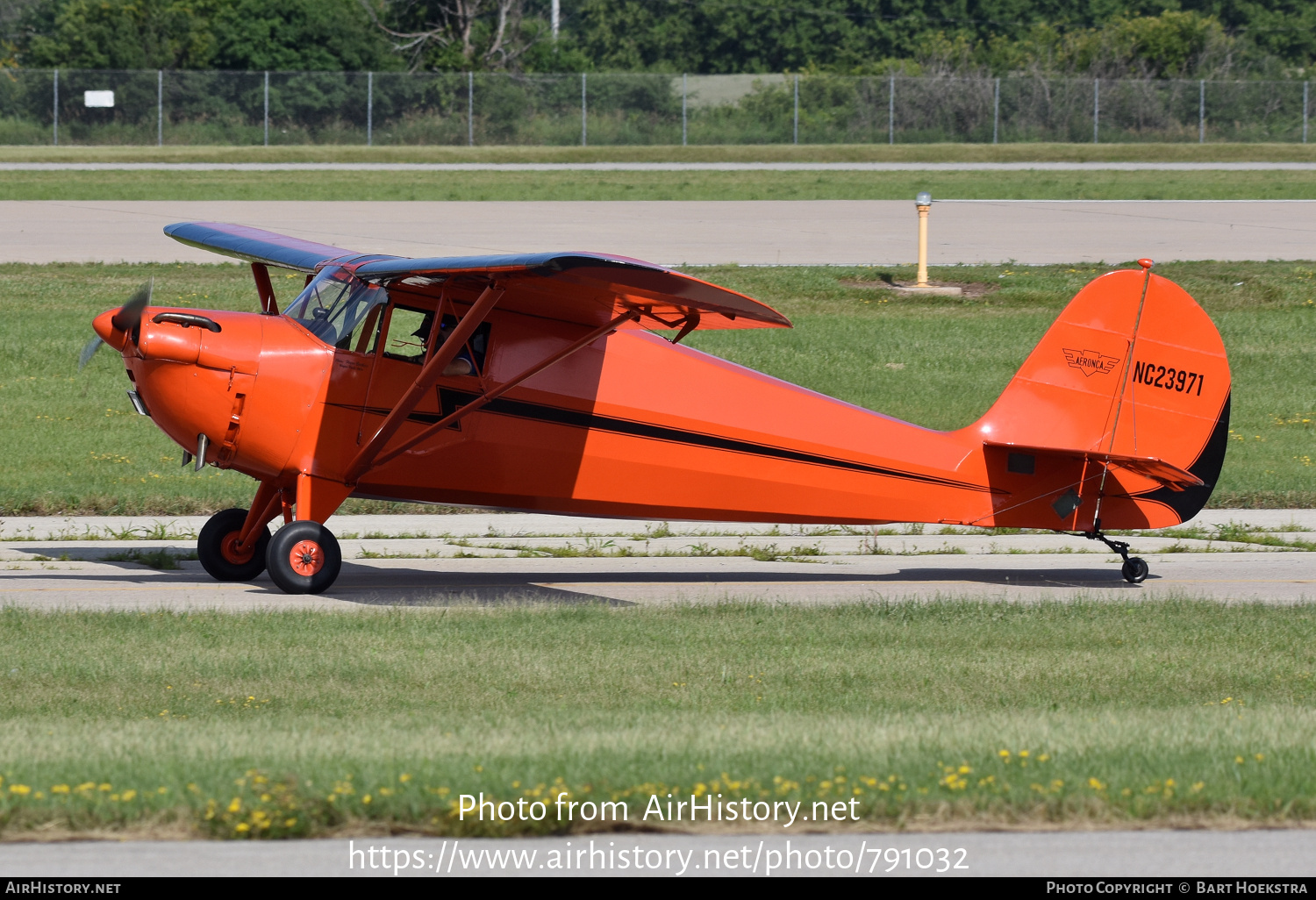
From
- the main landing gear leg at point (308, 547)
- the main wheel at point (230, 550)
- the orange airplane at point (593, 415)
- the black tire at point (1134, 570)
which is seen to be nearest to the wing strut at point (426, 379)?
the orange airplane at point (593, 415)

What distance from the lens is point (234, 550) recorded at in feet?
39.4

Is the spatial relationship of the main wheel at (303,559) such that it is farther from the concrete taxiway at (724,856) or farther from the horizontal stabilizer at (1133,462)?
the concrete taxiway at (724,856)

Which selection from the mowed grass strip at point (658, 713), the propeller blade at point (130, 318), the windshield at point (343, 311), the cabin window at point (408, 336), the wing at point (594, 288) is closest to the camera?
the mowed grass strip at point (658, 713)

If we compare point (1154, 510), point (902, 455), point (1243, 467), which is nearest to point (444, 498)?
point (902, 455)

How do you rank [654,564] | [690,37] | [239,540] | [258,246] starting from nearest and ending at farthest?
[239,540] < [258,246] < [654,564] < [690,37]

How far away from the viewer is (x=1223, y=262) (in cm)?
2722

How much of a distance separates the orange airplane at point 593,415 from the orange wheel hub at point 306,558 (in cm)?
1

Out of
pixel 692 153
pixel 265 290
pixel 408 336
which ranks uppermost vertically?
pixel 692 153

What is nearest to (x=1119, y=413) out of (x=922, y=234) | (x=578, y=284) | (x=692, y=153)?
(x=578, y=284)

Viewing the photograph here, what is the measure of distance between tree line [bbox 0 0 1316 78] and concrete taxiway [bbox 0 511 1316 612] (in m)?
49.8

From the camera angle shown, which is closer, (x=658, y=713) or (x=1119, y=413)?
(x=658, y=713)

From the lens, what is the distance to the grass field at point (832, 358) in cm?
1616

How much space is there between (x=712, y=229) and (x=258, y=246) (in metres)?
19.3

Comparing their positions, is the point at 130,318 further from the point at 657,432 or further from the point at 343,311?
the point at 657,432
